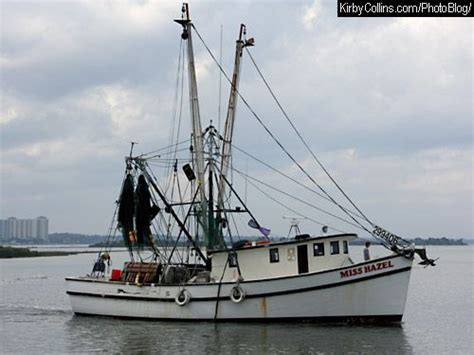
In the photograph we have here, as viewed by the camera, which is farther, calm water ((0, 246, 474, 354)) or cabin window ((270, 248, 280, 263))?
cabin window ((270, 248, 280, 263))

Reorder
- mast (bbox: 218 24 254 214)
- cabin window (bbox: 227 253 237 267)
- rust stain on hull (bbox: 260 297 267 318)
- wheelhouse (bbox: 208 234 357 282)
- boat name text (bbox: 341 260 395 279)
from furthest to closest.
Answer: mast (bbox: 218 24 254 214) → cabin window (bbox: 227 253 237 267) → wheelhouse (bbox: 208 234 357 282) → rust stain on hull (bbox: 260 297 267 318) → boat name text (bbox: 341 260 395 279)

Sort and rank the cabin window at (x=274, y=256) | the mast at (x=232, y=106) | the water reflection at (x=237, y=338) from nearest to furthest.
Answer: the water reflection at (x=237, y=338) < the cabin window at (x=274, y=256) < the mast at (x=232, y=106)

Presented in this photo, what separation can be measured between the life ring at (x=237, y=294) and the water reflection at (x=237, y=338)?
1.06 metres

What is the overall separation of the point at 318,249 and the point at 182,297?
234 inches

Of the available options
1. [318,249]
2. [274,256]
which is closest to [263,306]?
[274,256]

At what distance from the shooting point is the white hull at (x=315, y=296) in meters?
27.6

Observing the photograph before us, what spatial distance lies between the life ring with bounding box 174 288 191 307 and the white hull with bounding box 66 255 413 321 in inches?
4.6

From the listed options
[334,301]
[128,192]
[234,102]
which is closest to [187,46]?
[234,102]

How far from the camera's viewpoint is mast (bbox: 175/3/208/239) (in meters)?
32.1

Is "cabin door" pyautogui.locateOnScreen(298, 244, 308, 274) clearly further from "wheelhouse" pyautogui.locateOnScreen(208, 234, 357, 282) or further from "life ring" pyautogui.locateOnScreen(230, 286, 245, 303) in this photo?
"life ring" pyautogui.locateOnScreen(230, 286, 245, 303)

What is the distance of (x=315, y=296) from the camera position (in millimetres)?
27922

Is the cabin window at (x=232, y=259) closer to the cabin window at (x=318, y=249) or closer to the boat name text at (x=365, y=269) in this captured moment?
the cabin window at (x=318, y=249)

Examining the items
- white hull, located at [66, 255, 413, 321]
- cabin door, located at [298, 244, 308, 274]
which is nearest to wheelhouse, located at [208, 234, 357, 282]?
cabin door, located at [298, 244, 308, 274]

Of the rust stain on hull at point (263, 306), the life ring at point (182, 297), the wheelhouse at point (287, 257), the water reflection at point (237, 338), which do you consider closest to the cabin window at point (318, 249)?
the wheelhouse at point (287, 257)
